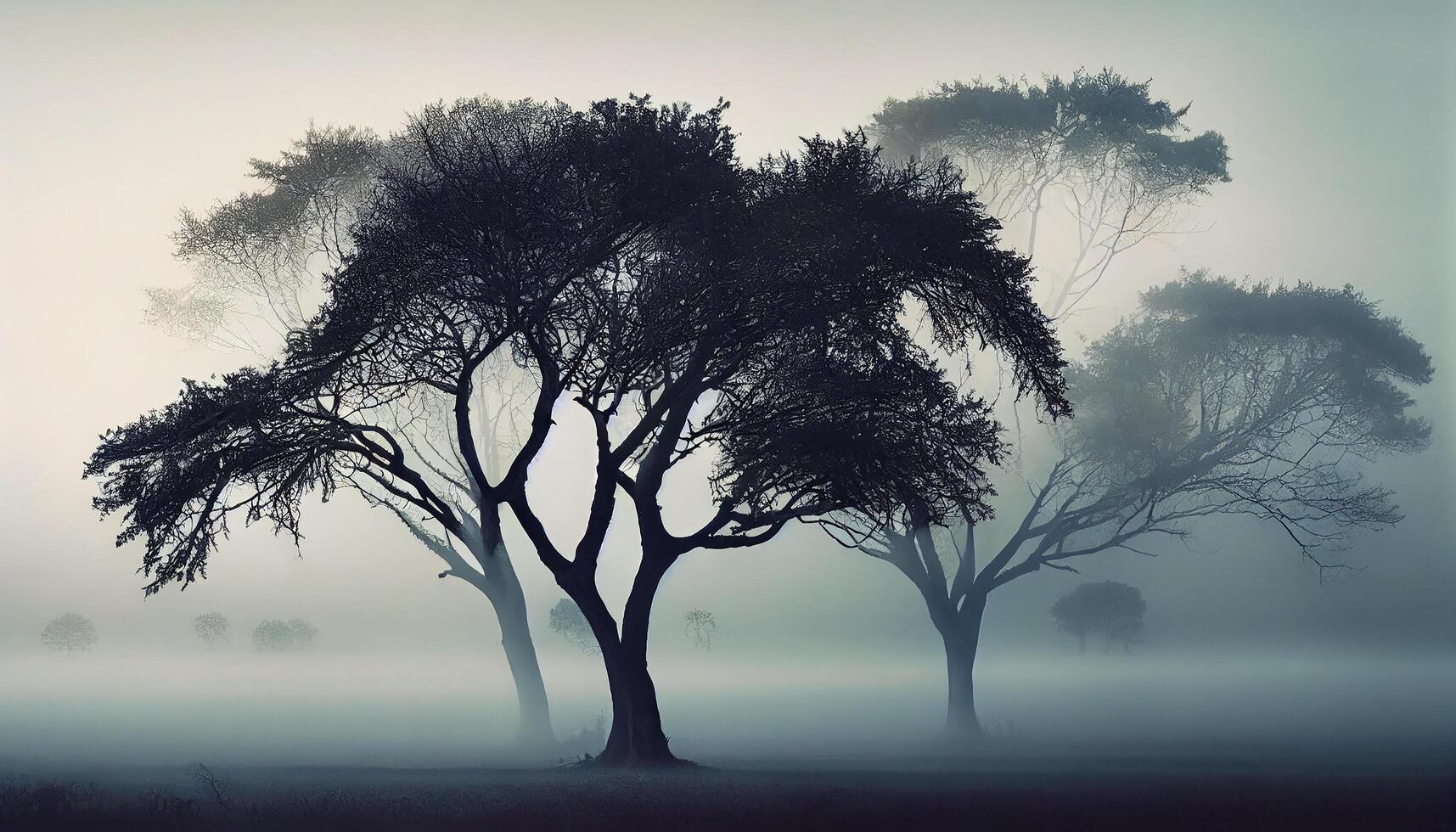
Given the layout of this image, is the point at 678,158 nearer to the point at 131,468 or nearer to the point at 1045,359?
the point at 1045,359

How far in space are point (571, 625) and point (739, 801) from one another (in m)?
37.6

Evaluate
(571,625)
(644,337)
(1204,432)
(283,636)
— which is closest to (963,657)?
(1204,432)

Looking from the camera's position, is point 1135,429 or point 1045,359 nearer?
point 1045,359

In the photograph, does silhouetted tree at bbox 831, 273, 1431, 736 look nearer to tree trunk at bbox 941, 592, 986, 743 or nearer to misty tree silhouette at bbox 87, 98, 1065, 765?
tree trunk at bbox 941, 592, 986, 743

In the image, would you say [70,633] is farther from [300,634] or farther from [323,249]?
[323,249]

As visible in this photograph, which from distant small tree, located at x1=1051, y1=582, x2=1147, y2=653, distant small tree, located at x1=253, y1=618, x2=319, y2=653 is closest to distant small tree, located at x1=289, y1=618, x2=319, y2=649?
distant small tree, located at x1=253, y1=618, x2=319, y2=653

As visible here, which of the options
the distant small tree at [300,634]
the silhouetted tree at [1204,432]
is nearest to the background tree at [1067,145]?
the silhouetted tree at [1204,432]

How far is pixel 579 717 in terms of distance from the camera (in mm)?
35281

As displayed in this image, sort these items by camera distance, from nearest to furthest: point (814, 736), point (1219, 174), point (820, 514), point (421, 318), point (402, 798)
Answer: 1. point (402, 798)
2. point (421, 318)
3. point (820, 514)
4. point (1219, 174)
5. point (814, 736)

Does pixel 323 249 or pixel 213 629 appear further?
pixel 213 629

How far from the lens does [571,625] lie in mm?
52719

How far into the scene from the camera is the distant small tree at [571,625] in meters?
52.0

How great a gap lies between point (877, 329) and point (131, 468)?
1285 centimetres

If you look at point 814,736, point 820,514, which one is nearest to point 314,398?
point 820,514
